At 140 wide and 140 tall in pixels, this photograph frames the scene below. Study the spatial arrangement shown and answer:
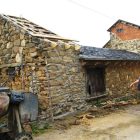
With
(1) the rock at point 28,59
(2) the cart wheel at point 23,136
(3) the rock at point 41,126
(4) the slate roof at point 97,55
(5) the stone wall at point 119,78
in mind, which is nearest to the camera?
(2) the cart wheel at point 23,136

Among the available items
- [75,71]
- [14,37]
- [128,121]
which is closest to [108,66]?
[75,71]

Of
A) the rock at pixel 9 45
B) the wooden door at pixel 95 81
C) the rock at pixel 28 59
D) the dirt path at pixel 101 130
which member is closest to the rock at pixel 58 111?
the dirt path at pixel 101 130

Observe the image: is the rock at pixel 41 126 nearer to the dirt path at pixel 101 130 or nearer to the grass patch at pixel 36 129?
the grass patch at pixel 36 129

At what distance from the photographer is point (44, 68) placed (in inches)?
219

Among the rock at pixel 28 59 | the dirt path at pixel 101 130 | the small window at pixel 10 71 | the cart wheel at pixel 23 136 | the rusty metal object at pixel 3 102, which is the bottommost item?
the dirt path at pixel 101 130

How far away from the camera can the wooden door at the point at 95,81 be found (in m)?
7.30

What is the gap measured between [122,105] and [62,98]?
3544mm

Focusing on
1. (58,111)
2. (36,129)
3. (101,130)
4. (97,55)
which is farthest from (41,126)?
(97,55)

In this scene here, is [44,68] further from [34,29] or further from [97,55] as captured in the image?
[97,55]

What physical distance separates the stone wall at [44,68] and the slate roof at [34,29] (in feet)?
0.62

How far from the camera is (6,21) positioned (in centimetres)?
686

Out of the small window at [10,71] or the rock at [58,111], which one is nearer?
the rock at [58,111]

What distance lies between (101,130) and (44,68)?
264 centimetres

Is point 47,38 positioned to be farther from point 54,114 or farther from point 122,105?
point 122,105
